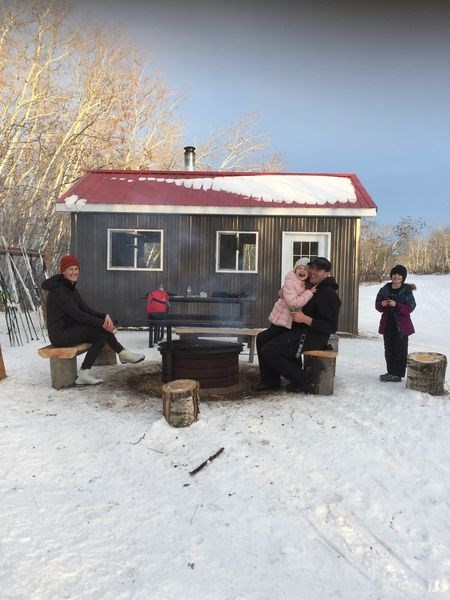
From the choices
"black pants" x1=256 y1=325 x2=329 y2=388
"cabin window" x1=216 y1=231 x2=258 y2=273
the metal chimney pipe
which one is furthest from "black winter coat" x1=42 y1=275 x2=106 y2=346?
the metal chimney pipe

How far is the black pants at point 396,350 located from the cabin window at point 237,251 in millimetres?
5200

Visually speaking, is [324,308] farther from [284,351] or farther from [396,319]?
[396,319]

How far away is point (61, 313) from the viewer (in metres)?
5.11

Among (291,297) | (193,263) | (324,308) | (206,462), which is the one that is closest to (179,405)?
(206,462)

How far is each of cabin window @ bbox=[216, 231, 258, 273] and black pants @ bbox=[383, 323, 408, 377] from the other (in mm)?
5200

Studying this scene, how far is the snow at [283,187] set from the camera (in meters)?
10.3

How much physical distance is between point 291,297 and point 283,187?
689cm

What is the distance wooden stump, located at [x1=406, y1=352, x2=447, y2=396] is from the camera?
15.5 ft

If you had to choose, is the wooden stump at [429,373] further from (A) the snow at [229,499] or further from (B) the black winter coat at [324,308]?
(B) the black winter coat at [324,308]

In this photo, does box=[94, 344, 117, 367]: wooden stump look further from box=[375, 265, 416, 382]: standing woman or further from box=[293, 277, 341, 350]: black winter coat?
box=[375, 265, 416, 382]: standing woman

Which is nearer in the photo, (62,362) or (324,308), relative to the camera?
(324,308)

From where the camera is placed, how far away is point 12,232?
17984 millimetres

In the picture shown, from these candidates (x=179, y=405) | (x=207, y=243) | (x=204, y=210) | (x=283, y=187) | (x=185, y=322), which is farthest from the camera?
(x=283, y=187)

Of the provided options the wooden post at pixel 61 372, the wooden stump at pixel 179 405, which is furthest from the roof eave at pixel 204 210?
the wooden stump at pixel 179 405
